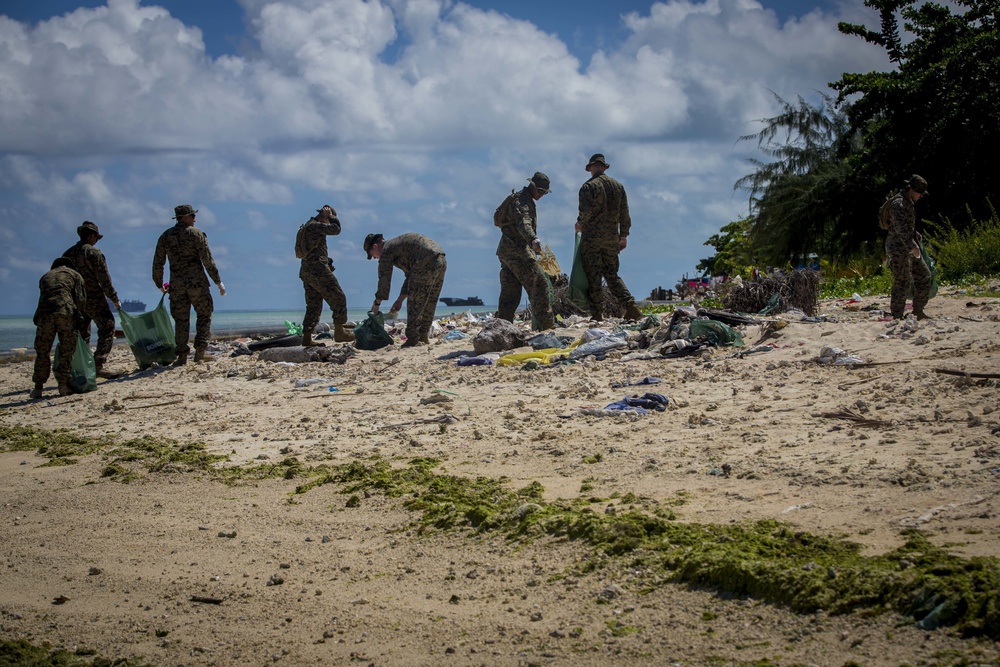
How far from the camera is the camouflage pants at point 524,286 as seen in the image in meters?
11.8

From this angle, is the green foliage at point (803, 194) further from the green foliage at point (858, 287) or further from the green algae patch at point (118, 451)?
the green algae patch at point (118, 451)

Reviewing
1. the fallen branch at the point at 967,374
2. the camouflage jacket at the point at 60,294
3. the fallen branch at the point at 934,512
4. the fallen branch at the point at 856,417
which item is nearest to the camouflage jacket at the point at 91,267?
the camouflage jacket at the point at 60,294

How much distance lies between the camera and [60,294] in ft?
32.7

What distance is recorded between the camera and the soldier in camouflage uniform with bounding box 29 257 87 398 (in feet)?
32.5

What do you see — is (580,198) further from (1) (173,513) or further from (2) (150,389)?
(1) (173,513)

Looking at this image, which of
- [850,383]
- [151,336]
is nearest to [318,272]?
[151,336]

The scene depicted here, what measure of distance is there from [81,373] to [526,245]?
5531mm

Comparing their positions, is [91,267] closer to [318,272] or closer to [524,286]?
[318,272]

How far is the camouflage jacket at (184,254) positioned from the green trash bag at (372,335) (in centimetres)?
218

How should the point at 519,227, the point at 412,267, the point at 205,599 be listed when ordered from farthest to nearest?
1. the point at 412,267
2. the point at 519,227
3. the point at 205,599

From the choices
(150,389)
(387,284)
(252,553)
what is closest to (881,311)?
(387,284)

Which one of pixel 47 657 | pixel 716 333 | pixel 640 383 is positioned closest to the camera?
pixel 47 657

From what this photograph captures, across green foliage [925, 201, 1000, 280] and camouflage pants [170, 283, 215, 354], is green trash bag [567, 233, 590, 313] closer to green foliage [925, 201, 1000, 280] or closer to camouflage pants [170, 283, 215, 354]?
camouflage pants [170, 283, 215, 354]

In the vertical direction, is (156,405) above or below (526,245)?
below
